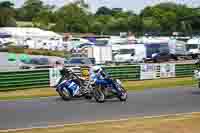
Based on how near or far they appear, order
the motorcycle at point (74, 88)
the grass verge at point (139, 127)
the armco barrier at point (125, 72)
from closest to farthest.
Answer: the grass verge at point (139, 127) → the motorcycle at point (74, 88) → the armco barrier at point (125, 72)

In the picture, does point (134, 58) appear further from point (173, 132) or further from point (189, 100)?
point (173, 132)

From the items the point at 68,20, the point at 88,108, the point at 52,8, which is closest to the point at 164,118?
the point at 88,108

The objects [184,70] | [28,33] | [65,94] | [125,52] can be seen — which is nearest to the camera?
[65,94]

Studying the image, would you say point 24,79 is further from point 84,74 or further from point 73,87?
point 73,87

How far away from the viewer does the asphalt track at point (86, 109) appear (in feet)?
43.0

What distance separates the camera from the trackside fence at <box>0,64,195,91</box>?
2442 centimetres

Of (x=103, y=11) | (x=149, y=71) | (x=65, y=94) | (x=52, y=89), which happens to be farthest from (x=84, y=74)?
(x=103, y=11)

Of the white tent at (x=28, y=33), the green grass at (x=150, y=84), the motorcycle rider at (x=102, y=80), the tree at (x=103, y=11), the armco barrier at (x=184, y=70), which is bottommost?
the green grass at (x=150, y=84)

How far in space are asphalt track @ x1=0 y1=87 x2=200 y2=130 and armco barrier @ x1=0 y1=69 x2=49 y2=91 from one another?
189 inches

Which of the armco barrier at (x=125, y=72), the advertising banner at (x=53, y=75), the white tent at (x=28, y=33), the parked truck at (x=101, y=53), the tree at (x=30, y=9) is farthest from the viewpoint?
the tree at (x=30, y=9)

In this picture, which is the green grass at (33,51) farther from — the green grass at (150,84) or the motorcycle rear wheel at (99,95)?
the motorcycle rear wheel at (99,95)

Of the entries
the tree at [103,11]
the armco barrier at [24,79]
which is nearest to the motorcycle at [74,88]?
the armco barrier at [24,79]

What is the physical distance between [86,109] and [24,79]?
9.67 meters

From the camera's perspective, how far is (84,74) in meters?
25.7
